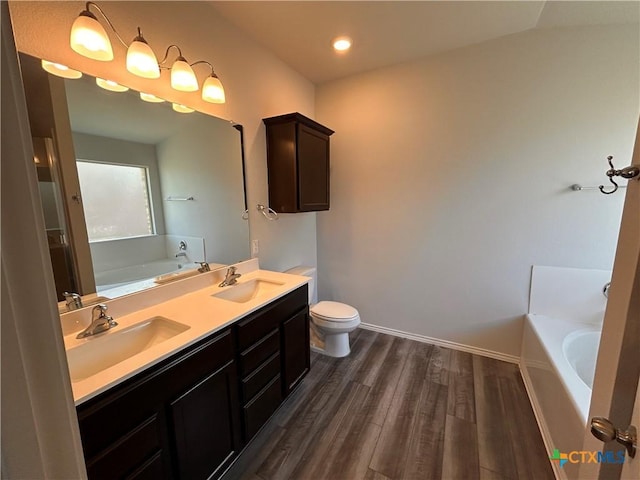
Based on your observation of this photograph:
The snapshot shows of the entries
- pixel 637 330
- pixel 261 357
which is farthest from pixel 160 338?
pixel 637 330

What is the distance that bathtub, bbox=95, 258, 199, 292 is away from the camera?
134cm

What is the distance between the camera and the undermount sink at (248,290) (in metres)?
1.80

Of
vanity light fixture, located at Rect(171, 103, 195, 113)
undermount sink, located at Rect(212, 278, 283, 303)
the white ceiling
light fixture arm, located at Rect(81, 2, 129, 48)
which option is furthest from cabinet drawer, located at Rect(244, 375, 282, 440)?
the white ceiling

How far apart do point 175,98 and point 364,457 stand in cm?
236

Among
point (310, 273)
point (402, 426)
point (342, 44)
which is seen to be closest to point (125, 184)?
point (310, 273)

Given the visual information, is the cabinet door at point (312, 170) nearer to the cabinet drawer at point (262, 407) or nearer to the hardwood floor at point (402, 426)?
the cabinet drawer at point (262, 407)

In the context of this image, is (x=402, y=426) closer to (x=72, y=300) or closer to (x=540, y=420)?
(x=540, y=420)

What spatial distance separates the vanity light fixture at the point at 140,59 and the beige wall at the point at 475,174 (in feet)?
5.88

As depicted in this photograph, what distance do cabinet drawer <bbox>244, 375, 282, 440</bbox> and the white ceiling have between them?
2.40 metres

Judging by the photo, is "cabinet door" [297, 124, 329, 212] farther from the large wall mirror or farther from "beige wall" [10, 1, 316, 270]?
the large wall mirror

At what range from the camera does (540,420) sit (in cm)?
170

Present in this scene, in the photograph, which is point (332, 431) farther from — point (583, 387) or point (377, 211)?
point (377, 211)

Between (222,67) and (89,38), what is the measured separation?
863mm

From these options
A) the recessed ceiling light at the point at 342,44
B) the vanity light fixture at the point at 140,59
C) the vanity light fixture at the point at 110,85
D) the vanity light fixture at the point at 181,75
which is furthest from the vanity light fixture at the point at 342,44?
the vanity light fixture at the point at 110,85
